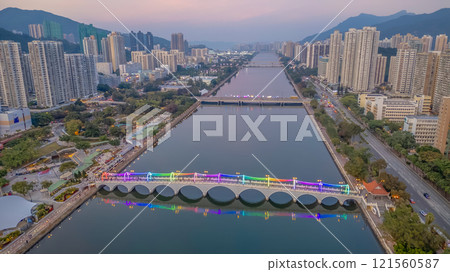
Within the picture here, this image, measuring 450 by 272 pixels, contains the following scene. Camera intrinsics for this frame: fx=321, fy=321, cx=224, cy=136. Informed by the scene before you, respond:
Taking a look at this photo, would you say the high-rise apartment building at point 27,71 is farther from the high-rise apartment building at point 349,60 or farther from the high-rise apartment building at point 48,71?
the high-rise apartment building at point 349,60

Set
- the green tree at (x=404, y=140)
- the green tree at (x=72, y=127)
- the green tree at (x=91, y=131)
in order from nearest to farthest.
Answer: the green tree at (x=404, y=140)
the green tree at (x=91, y=131)
the green tree at (x=72, y=127)

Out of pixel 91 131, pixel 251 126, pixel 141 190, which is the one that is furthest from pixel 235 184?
pixel 91 131

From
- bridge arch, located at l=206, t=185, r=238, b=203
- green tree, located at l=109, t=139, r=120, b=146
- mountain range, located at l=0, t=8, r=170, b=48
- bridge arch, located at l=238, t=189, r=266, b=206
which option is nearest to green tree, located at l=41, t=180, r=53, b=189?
green tree, located at l=109, t=139, r=120, b=146

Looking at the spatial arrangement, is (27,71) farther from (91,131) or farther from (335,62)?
(335,62)

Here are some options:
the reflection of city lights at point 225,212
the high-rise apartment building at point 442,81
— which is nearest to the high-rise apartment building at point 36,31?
the reflection of city lights at point 225,212

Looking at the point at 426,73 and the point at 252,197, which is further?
the point at 426,73

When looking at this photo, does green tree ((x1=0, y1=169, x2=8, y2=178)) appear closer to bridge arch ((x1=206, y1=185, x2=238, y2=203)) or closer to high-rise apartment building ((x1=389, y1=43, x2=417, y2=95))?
bridge arch ((x1=206, y1=185, x2=238, y2=203))
